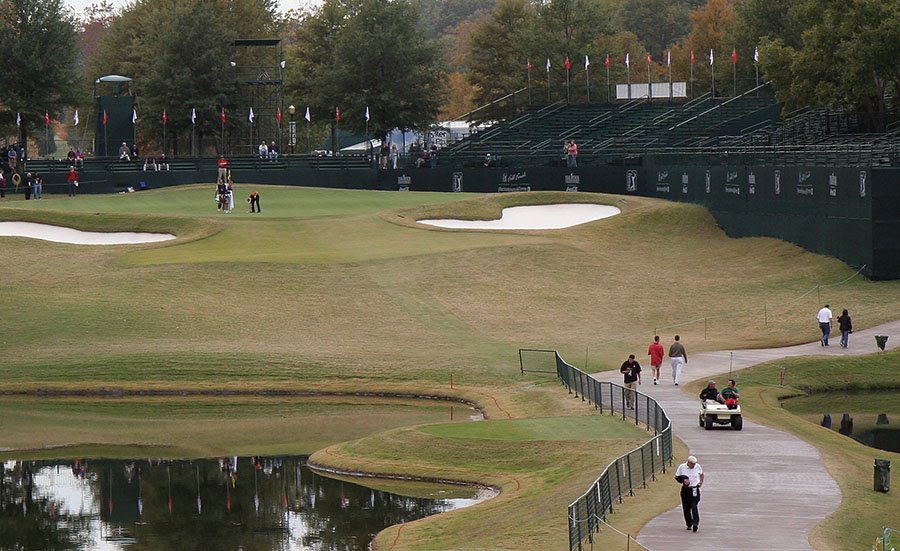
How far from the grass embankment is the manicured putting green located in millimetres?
4467

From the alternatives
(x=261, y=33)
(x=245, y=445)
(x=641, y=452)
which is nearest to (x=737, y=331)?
A: (x=245, y=445)

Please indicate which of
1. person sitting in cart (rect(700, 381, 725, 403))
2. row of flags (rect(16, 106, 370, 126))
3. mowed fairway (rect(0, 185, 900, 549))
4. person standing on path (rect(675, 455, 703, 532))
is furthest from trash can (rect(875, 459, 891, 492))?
row of flags (rect(16, 106, 370, 126))

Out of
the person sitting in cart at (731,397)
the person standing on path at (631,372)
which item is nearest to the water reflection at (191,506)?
the person sitting in cart at (731,397)

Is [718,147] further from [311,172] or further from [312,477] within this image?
[312,477]

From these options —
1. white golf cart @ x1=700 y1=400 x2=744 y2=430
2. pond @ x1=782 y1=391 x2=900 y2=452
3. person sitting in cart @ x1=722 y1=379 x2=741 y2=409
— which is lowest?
pond @ x1=782 y1=391 x2=900 y2=452

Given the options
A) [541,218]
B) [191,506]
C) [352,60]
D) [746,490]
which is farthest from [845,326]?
[352,60]

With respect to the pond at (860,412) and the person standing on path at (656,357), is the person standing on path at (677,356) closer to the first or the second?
the person standing on path at (656,357)

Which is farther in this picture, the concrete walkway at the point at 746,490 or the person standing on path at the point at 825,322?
the person standing on path at the point at 825,322

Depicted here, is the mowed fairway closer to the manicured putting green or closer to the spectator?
the manicured putting green

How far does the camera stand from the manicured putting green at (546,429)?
128 ft

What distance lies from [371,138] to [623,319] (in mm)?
70504

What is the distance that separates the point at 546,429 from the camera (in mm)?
40344

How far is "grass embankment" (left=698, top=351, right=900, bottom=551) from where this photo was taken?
2853 cm

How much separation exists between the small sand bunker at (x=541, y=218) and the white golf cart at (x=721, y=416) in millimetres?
38478
